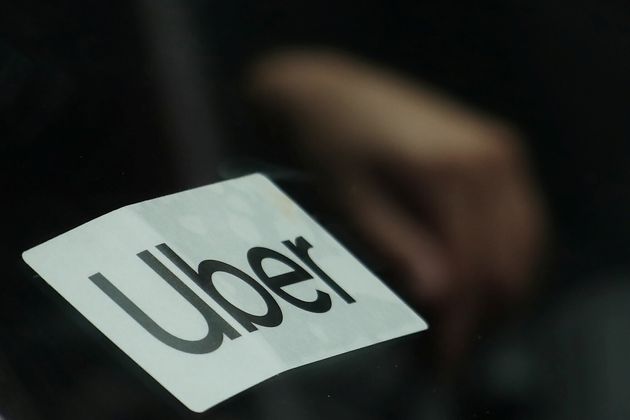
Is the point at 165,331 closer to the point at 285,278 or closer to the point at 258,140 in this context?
the point at 285,278

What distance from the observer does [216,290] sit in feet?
1.72

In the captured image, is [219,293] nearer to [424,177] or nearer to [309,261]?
[309,261]

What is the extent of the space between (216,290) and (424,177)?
20 cm

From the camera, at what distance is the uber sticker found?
0.49 meters

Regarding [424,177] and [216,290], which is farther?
[424,177]

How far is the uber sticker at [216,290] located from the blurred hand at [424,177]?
0.04 m

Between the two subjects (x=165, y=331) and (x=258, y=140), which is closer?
(x=165, y=331)

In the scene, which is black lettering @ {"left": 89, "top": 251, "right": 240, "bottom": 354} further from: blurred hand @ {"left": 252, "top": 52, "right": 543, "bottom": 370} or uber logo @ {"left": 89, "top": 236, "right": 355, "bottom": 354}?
blurred hand @ {"left": 252, "top": 52, "right": 543, "bottom": 370}

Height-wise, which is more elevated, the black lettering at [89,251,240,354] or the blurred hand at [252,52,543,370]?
the blurred hand at [252,52,543,370]

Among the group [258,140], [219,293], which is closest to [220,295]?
[219,293]

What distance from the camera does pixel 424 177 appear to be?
0.67 metres

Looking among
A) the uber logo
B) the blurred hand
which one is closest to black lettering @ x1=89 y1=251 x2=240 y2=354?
the uber logo

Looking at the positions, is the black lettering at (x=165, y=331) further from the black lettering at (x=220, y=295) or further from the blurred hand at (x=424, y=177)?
the blurred hand at (x=424, y=177)

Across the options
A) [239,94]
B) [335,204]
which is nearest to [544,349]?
[335,204]
